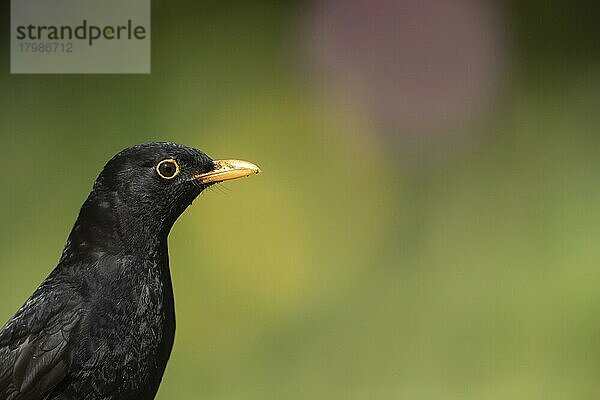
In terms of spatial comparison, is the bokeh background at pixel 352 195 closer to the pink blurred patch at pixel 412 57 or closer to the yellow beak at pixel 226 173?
the pink blurred patch at pixel 412 57

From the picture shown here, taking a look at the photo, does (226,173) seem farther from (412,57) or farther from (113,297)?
(412,57)

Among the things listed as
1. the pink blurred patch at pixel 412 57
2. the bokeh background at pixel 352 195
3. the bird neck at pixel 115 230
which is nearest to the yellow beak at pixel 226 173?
the bird neck at pixel 115 230

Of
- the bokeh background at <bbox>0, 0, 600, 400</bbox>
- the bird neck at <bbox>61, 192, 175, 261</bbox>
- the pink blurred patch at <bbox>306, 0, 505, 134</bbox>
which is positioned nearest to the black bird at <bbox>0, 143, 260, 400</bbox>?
the bird neck at <bbox>61, 192, 175, 261</bbox>

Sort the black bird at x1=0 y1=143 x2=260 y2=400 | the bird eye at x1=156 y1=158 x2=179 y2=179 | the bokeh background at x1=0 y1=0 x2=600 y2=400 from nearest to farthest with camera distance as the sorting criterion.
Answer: the black bird at x1=0 y1=143 x2=260 y2=400 → the bird eye at x1=156 y1=158 x2=179 y2=179 → the bokeh background at x1=0 y1=0 x2=600 y2=400

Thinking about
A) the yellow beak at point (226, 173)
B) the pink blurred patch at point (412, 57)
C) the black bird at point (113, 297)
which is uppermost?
the pink blurred patch at point (412, 57)

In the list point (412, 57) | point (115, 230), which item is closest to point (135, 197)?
point (115, 230)

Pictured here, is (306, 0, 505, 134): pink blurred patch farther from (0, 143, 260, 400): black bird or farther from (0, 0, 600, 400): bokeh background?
(0, 143, 260, 400): black bird

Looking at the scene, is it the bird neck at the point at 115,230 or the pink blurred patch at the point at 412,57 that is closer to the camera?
the bird neck at the point at 115,230

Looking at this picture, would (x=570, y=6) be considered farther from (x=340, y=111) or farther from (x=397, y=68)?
(x=340, y=111)

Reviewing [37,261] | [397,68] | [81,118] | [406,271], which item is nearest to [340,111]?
[397,68]
